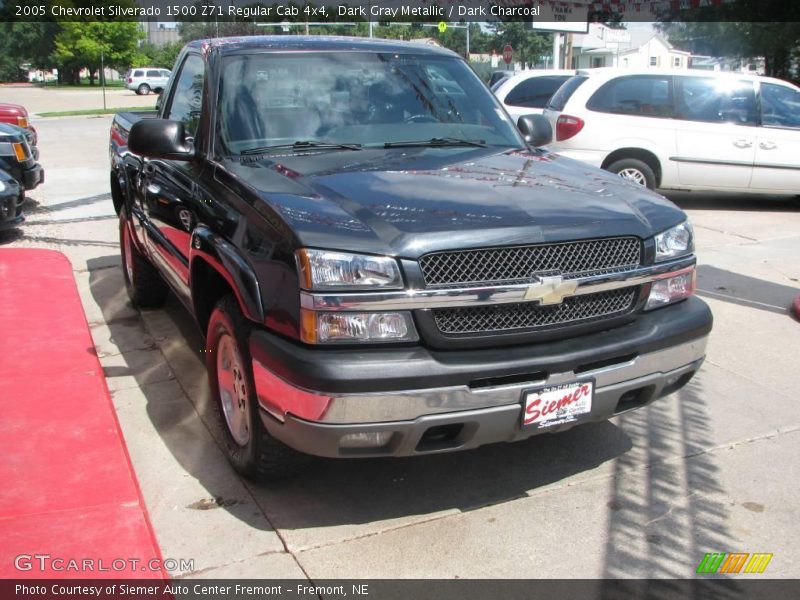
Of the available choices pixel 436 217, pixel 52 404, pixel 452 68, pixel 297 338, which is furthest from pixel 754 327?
pixel 52 404

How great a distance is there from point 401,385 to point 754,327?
4102mm

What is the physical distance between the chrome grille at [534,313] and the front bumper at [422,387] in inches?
3.3

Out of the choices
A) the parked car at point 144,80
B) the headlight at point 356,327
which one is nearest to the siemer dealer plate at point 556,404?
the headlight at point 356,327

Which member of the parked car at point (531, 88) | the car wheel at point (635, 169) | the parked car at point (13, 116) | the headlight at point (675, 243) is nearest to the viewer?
the headlight at point (675, 243)

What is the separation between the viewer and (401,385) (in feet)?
10.2

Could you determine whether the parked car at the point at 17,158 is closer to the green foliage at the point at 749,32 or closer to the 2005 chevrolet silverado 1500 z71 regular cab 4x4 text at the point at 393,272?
the 2005 chevrolet silverado 1500 z71 regular cab 4x4 text at the point at 393,272

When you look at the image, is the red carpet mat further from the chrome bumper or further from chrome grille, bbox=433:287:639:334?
chrome grille, bbox=433:287:639:334

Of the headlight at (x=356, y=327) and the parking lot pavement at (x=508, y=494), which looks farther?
the parking lot pavement at (x=508, y=494)

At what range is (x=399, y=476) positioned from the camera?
13.1 feet

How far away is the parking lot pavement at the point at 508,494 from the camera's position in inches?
132

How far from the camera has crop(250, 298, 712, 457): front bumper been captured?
10.1ft

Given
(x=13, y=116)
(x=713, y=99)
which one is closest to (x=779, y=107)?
(x=713, y=99)

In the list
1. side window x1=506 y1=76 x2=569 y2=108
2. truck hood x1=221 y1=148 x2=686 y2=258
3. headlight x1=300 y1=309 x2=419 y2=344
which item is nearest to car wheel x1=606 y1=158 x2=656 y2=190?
side window x1=506 y1=76 x2=569 y2=108

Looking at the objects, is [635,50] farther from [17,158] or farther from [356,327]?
[356,327]
